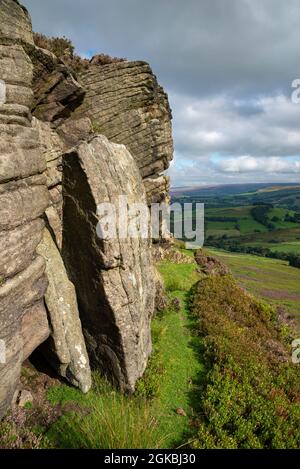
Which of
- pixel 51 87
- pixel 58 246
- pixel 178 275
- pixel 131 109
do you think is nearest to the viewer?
pixel 58 246

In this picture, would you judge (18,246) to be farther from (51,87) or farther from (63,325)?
(51,87)

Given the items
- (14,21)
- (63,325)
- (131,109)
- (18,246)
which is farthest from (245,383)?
(131,109)

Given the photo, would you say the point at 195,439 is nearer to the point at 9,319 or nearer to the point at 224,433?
the point at 224,433

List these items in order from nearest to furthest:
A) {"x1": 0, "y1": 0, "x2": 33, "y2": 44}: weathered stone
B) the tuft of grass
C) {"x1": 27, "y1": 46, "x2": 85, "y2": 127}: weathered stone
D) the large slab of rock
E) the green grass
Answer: the green grass < {"x1": 0, "y1": 0, "x2": 33, "y2": 44}: weathered stone < the large slab of rock < {"x1": 27, "y1": 46, "x2": 85, "y2": 127}: weathered stone < the tuft of grass

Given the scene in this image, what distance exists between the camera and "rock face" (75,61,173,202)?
21.0 metres

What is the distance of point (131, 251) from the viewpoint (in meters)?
13.4

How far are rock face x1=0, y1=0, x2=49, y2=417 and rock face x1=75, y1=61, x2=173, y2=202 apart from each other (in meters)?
8.72

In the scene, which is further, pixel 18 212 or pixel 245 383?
pixel 245 383

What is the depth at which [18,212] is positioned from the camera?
1044 centimetres

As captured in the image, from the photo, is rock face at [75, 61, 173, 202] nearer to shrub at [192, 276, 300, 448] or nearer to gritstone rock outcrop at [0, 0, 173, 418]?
gritstone rock outcrop at [0, 0, 173, 418]

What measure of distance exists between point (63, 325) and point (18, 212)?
15.4 ft

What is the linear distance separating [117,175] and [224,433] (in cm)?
978

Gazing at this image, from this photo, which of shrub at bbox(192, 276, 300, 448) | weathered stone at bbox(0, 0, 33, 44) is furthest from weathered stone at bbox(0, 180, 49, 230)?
shrub at bbox(192, 276, 300, 448)

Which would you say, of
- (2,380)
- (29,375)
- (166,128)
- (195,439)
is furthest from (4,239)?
(166,128)
